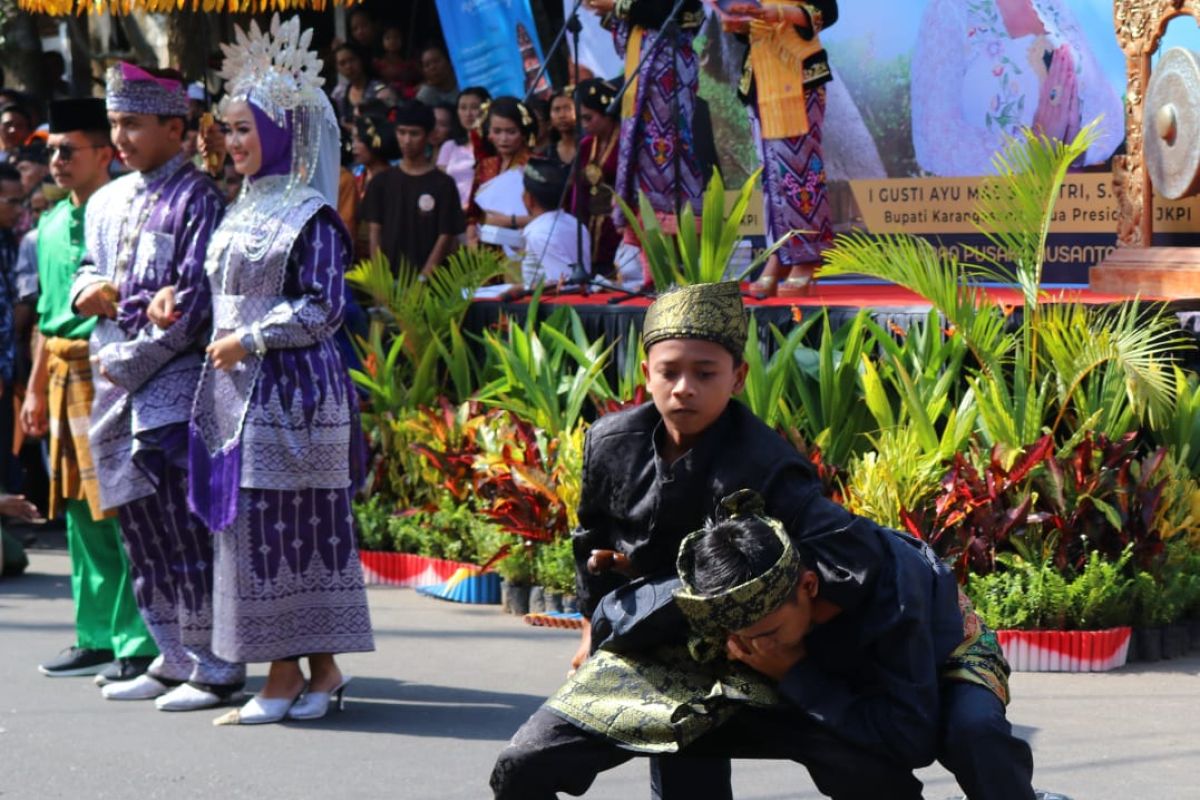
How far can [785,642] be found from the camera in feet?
10.9

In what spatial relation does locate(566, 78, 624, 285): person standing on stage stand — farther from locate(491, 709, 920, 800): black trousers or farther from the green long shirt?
locate(491, 709, 920, 800): black trousers

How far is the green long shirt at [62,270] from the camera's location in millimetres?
6672

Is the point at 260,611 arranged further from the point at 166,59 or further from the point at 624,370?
the point at 166,59

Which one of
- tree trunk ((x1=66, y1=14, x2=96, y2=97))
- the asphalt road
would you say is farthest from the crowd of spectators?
tree trunk ((x1=66, y1=14, x2=96, y2=97))

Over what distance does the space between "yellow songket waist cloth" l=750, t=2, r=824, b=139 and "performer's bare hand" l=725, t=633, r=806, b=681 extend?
19.7ft

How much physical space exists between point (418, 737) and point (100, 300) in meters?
1.80

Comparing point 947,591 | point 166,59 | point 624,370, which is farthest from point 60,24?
point 947,591

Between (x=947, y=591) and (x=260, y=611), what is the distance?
2.91 m

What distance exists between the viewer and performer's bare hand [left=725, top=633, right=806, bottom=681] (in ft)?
10.9

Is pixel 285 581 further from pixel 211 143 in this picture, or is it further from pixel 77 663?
pixel 211 143

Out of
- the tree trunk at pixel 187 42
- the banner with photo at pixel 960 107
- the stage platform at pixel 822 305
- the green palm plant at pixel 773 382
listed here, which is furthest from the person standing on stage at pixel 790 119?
the tree trunk at pixel 187 42

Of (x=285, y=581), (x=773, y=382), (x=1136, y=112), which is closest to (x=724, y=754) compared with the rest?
(x=285, y=581)

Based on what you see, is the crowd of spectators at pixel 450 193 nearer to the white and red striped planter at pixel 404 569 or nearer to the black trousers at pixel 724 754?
the white and red striped planter at pixel 404 569

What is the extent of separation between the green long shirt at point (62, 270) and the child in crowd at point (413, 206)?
3.87 meters
